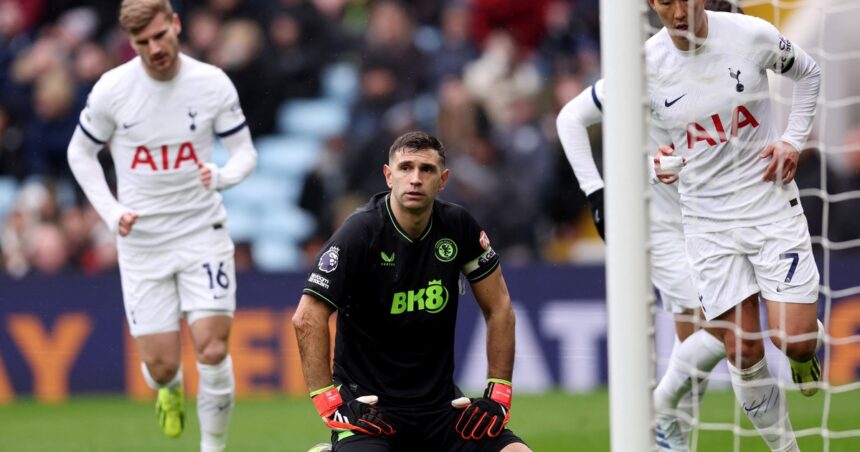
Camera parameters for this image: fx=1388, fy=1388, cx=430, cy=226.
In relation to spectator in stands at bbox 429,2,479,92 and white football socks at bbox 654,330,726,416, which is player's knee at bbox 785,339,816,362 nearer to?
white football socks at bbox 654,330,726,416

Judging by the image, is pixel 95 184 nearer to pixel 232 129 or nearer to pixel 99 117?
pixel 99 117

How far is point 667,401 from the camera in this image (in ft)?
25.2

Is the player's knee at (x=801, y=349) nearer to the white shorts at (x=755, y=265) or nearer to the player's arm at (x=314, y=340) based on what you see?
the white shorts at (x=755, y=265)

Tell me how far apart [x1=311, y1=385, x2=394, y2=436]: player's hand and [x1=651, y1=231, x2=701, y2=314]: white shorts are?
2.34 meters

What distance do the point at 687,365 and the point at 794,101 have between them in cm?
156

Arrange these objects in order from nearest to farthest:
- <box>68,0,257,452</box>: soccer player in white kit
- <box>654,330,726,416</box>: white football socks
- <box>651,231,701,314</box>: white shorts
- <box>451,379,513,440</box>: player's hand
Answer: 1. <box>451,379,513,440</box>: player's hand
2. <box>654,330,726,416</box>: white football socks
3. <box>651,231,701,314</box>: white shorts
4. <box>68,0,257,452</box>: soccer player in white kit

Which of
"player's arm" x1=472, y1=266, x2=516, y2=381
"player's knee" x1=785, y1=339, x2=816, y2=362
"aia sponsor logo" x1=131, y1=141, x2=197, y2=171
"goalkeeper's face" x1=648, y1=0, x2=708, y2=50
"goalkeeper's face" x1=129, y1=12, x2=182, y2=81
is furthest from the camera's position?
"aia sponsor logo" x1=131, y1=141, x2=197, y2=171

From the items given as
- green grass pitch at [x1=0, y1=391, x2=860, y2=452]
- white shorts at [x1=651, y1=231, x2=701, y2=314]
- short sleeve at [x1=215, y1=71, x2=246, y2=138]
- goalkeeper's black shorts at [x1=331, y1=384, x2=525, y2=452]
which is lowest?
green grass pitch at [x1=0, y1=391, x2=860, y2=452]

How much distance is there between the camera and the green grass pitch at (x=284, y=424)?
9.45m

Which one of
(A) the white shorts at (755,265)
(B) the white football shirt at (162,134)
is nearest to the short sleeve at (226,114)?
(B) the white football shirt at (162,134)

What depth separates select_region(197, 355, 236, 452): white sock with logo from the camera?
27.0 feet

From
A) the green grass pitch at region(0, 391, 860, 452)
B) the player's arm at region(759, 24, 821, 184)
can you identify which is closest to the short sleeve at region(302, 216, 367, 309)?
the player's arm at region(759, 24, 821, 184)

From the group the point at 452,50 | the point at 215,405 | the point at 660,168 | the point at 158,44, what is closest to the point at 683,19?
the point at 660,168

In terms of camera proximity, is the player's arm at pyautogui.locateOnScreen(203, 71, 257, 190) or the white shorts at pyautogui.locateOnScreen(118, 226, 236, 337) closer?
the white shorts at pyautogui.locateOnScreen(118, 226, 236, 337)
